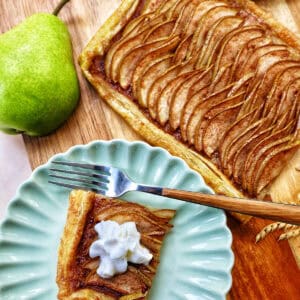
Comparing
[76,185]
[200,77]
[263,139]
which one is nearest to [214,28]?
[200,77]

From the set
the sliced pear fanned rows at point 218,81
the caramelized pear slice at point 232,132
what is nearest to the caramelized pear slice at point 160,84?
the sliced pear fanned rows at point 218,81

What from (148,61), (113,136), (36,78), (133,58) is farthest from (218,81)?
(36,78)

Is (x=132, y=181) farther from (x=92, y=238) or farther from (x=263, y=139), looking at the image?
(x=263, y=139)

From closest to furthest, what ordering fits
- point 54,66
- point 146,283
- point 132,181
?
1. point 146,283
2. point 132,181
3. point 54,66

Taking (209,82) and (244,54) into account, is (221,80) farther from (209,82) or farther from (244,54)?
(244,54)

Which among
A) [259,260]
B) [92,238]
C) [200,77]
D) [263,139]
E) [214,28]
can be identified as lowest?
[259,260]

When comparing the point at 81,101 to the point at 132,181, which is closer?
the point at 132,181

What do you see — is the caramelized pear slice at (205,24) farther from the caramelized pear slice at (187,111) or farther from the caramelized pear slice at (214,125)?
the caramelized pear slice at (214,125)
